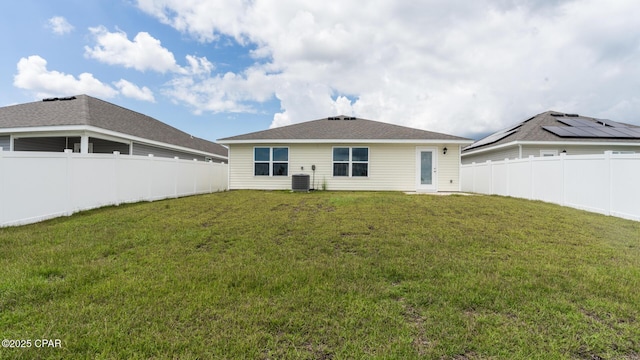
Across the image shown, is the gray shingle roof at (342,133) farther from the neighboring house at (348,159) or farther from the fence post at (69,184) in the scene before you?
the fence post at (69,184)

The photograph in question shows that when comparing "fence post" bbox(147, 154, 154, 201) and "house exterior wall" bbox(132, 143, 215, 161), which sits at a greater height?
"house exterior wall" bbox(132, 143, 215, 161)

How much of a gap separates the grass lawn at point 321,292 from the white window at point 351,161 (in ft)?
27.2

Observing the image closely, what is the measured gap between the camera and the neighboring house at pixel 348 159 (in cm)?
1310

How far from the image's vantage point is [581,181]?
304 inches

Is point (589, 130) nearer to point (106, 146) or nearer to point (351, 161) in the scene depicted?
point (351, 161)

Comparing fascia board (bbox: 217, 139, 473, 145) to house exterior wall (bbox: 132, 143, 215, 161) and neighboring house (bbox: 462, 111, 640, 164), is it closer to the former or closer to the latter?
neighboring house (bbox: 462, 111, 640, 164)

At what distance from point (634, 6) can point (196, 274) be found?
574 inches

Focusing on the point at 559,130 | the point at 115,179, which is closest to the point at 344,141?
the point at 115,179

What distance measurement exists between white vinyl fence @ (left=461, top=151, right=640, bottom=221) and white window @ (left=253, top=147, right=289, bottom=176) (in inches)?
400

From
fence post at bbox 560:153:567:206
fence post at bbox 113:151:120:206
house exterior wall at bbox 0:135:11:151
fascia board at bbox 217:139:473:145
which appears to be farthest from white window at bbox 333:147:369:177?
house exterior wall at bbox 0:135:11:151

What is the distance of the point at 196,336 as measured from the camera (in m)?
1.97

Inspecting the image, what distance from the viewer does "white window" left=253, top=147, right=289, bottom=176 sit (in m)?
13.8

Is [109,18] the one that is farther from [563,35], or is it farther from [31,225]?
[563,35]

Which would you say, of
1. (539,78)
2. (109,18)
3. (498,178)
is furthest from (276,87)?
(539,78)
